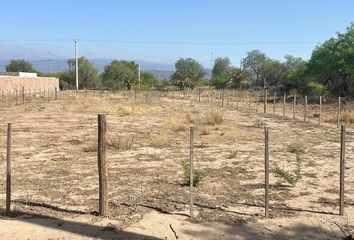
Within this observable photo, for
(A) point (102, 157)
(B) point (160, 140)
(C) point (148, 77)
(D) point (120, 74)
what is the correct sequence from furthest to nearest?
(C) point (148, 77)
(D) point (120, 74)
(B) point (160, 140)
(A) point (102, 157)

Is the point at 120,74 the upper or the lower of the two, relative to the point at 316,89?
upper

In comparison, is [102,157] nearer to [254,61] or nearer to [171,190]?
[171,190]

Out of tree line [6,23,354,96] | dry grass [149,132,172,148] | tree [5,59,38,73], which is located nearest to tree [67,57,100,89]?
tree line [6,23,354,96]

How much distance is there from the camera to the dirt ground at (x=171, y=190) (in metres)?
6.10

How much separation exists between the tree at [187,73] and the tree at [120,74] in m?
6.15

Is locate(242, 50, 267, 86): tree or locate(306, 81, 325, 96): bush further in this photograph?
locate(242, 50, 267, 86): tree

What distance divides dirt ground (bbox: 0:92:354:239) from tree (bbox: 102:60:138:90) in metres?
47.5

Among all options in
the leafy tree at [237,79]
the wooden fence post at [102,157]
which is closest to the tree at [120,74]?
the leafy tree at [237,79]

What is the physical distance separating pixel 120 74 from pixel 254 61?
968 inches

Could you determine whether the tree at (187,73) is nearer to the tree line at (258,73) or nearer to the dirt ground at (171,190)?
the tree line at (258,73)

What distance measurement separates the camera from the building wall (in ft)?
159

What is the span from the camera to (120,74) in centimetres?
7088

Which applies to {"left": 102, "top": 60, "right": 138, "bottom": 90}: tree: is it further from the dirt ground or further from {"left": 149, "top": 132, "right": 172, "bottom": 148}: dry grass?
the dirt ground

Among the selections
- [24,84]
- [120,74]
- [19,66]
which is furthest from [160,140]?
[19,66]
